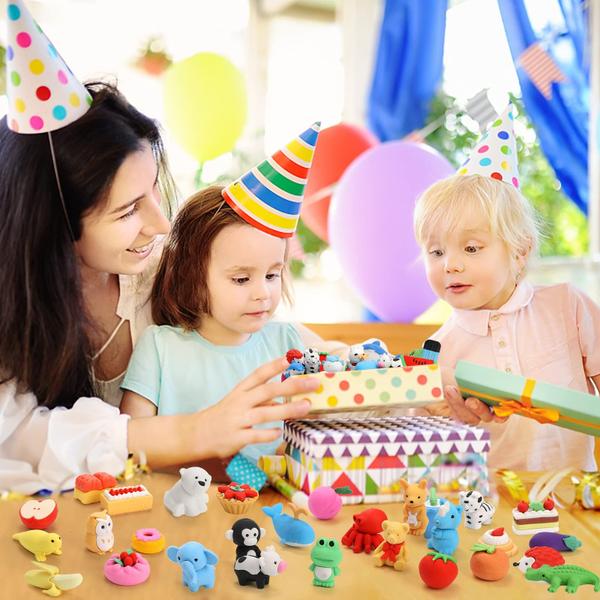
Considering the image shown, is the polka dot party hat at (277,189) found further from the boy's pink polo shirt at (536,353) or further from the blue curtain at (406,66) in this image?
the blue curtain at (406,66)

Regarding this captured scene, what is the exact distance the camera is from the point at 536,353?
3.72ft

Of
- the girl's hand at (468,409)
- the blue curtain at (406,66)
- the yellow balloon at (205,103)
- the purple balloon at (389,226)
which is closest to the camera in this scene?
the girl's hand at (468,409)

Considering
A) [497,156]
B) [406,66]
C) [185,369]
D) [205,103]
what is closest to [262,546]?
[185,369]

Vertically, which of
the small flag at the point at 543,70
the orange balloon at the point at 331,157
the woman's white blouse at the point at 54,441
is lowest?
the woman's white blouse at the point at 54,441

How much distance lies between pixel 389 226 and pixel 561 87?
92cm

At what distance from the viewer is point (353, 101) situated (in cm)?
379

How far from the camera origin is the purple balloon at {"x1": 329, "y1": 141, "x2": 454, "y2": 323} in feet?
6.68

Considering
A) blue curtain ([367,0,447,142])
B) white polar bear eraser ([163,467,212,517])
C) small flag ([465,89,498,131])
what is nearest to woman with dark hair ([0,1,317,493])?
white polar bear eraser ([163,467,212,517])

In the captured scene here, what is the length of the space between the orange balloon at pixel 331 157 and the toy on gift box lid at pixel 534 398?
6.39ft

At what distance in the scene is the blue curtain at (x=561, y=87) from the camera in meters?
2.54

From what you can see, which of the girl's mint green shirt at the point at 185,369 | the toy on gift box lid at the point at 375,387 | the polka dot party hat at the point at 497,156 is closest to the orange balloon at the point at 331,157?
the polka dot party hat at the point at 497,156

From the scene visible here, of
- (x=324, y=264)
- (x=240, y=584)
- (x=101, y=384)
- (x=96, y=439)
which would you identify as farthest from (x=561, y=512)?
(x=324, y=264)

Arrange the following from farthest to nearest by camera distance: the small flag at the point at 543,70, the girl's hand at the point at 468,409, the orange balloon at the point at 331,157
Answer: the orange balloon at the point at 331,157, the small flag at the point at 543,70, the girl's hand at the point at 468,409

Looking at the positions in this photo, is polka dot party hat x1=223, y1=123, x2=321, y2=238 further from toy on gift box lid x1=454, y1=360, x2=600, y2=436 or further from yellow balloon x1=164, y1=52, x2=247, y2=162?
yellow balloon x1=164, y1=52, x2=247, y2=162
